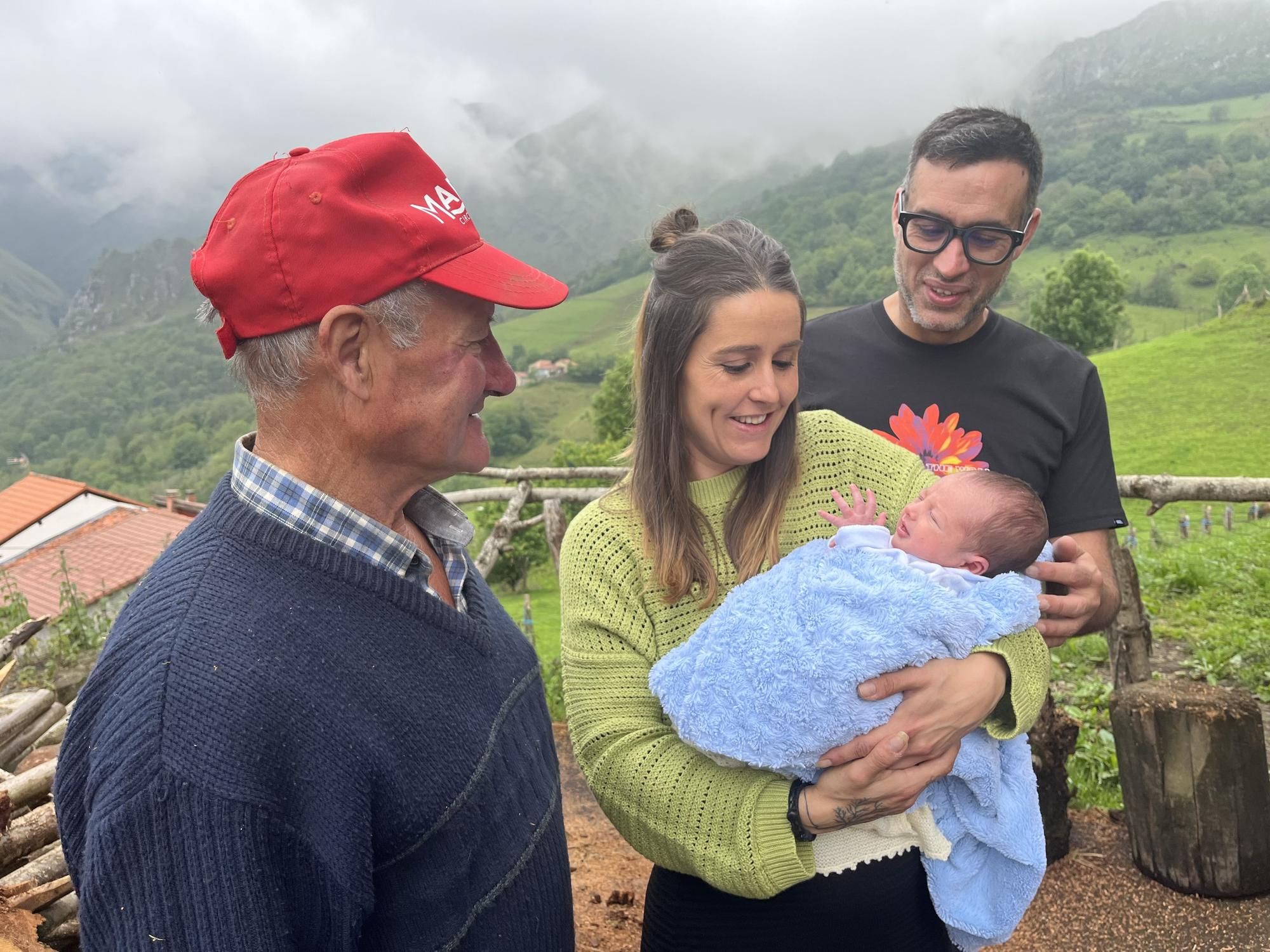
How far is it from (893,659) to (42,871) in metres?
2.13

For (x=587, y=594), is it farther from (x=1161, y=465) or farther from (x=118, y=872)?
(x=1161, y=465)

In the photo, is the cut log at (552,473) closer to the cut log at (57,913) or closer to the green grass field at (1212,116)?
the cut log at (57,913)

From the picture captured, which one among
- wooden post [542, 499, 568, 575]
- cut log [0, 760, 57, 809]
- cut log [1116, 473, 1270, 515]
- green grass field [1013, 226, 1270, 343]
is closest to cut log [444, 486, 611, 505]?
wooden post [542, 499, 568, 575]

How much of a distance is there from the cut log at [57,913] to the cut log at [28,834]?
0.16 metres

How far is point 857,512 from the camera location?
5.98 feet

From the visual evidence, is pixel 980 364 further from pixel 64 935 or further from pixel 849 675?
pixel 64 935

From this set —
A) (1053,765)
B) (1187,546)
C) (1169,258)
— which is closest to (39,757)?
(1053,765)

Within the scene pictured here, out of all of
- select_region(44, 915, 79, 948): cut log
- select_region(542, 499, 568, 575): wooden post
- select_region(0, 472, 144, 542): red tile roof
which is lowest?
select_region(0, 472, 144, 542): red tile roof

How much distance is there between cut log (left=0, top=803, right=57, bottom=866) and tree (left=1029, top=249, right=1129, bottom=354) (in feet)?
148

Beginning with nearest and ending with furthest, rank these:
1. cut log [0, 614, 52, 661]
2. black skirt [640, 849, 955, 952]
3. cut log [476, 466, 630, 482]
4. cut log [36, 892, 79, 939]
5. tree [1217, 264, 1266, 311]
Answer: black skirt [640, 849, 955, 952] < cut log [36, 892, 79, 939] < cut log [0, 614, 52, 661] < cut log [476, 466, 630, 482] < tree [1217, 264, 1266, 311]

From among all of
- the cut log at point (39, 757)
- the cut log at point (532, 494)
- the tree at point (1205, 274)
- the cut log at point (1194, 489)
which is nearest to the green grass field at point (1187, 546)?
the cut log at point (1194, 489)

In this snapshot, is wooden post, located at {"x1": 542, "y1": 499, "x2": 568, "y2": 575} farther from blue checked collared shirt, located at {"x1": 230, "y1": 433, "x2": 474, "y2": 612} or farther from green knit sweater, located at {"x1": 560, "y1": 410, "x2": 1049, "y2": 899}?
blue checked collared shirt, located at {"x1": 230, "y1": 433, "x2": 474, "y2": 612}

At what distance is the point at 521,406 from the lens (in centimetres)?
7956

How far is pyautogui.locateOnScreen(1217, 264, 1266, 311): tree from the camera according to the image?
54438mm
